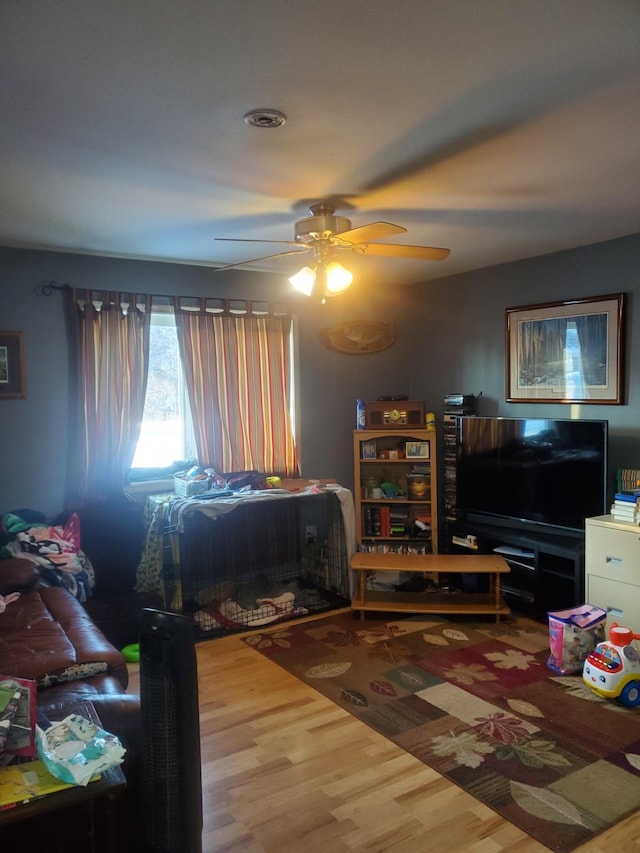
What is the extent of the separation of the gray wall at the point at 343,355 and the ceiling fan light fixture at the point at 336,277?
1777 millimetres

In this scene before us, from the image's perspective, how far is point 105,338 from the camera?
4.11 meters

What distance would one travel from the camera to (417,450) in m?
4.82

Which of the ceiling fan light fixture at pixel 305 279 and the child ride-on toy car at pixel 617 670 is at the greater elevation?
the ceiling fan light fixture at pixel 305 279

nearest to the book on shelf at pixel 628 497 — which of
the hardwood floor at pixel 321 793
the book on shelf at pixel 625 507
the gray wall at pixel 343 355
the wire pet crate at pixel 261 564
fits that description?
the book on shelf at pixel 625 507

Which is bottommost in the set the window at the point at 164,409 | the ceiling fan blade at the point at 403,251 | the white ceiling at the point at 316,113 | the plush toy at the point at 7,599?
the plush toy at the point at 7,599

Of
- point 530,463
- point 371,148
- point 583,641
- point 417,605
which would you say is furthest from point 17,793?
point 530,463

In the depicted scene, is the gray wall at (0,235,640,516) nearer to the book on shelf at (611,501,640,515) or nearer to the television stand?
the book on shelf at (611,501,640,515)

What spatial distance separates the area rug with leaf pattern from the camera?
233 cm

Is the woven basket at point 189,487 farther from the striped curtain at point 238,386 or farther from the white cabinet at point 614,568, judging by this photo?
the white cabinet at point 614,568

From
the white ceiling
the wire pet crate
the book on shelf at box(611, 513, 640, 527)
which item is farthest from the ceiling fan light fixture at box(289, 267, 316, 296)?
the book on shelf at box(611, 513, 640, 527)

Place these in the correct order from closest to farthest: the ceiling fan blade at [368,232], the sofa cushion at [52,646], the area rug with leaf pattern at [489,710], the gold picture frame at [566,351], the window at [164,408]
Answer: the area rug with leaf pattern at [489,710]
the sofa cushion at [52,646]
the ceiling fan blade at [368,232]
the gold picture frame at [566,351]
the window at [164,408]

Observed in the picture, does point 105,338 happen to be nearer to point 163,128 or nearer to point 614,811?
point 163,128

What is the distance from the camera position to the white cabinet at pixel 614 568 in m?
3.38

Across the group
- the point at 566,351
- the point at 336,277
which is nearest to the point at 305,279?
the point at 336,277
